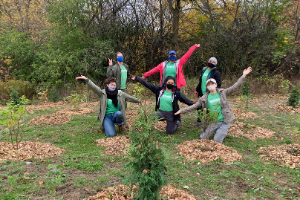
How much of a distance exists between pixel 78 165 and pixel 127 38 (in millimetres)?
10376

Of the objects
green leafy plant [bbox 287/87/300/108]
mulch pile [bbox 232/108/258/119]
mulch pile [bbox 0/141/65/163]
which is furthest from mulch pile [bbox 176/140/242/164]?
green leafy plant [bbox 287/87/300/108]

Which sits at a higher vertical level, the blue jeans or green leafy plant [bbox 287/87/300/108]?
green leafy plant [bbox 287/87/300/108]

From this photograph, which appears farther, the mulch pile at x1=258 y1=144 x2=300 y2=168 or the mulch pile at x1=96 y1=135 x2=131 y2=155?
the mulch pile at x1=96 y1=135 x2=131 y2=155

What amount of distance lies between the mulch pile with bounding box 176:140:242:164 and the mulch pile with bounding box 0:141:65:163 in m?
2.57

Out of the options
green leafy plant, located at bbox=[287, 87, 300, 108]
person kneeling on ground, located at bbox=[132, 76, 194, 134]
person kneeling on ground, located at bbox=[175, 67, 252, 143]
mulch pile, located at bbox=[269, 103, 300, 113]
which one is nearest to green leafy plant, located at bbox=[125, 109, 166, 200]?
person kneeling on ground, located at bbox=[175, 67, 252, 143]

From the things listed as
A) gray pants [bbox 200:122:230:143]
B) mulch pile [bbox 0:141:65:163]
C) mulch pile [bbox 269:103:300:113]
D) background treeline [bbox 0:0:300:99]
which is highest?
background treeline [bbox 0:0:300:99]

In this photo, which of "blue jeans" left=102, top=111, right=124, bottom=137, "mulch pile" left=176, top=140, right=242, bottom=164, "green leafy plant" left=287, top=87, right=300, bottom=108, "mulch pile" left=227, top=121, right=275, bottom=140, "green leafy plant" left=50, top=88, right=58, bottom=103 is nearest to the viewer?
"mulch pile" left=176, top=140, right=242, bottom=164

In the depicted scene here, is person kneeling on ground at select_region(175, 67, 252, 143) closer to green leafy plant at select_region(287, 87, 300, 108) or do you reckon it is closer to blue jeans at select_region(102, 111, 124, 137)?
blue jeans at select_region(102, 111, 124, 137)

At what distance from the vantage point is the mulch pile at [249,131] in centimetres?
598

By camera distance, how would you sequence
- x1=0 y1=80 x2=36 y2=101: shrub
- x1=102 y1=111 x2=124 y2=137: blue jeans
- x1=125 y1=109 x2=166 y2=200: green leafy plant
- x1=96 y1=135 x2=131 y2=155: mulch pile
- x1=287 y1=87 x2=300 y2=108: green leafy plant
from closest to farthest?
x1=125 y1=109 x2=166 y2=200: green leafy plant < x1=96 y1=135 x2=131 y2=155: mulch pile < x1=102 y1=111 x2=124 y2=137: blue jeans < x1=287 y1=87 x2=300 y2=108: green leafy plant < x1=0 y1=80 x2=36 y2=101: shrub

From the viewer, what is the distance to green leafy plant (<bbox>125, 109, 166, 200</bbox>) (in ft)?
8.13

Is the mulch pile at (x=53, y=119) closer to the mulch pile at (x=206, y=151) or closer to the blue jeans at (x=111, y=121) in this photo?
the blue jeans at (x=111, y=121)

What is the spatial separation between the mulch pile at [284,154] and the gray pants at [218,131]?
2.67 feet

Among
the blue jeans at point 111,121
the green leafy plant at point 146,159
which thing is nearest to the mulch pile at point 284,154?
the green leafy plant at point 146,159
